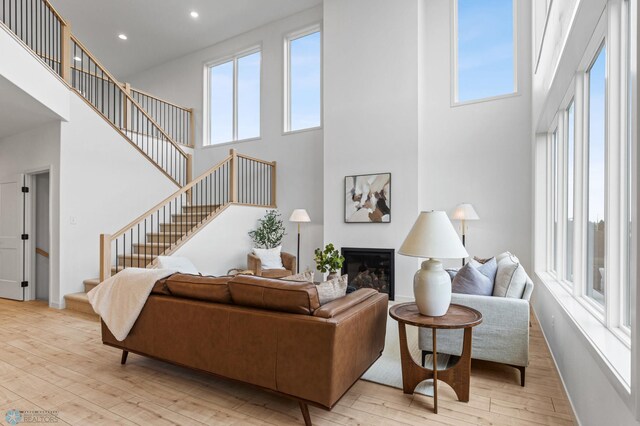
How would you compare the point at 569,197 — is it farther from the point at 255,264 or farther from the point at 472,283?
the point at 255,264

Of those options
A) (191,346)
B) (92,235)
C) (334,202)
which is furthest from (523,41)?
(92,235)

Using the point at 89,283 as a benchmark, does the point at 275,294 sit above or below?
above

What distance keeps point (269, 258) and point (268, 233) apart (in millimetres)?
897

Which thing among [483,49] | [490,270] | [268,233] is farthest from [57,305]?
[483,49]

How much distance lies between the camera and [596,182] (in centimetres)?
246

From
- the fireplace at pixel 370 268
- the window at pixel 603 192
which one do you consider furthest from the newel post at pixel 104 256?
the window at pixel 603 192

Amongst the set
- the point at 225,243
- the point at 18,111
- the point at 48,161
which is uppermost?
the point at 18,111

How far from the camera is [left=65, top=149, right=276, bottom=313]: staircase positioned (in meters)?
5.59

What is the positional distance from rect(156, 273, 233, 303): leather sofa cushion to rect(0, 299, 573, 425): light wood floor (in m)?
0.68

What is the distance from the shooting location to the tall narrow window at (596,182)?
2279mm

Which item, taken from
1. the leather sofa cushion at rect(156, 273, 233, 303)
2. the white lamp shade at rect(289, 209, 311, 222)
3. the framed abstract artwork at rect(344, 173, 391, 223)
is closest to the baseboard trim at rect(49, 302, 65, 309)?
the leather sofa cushion at rect(156, 273, 233, 303)

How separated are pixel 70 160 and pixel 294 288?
4.80 metres

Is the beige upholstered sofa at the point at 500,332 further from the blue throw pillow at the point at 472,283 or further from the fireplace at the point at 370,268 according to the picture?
the fireplace at the point at 370,268

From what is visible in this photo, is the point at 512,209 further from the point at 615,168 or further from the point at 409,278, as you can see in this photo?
the point at 615,168
